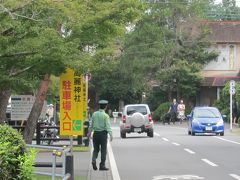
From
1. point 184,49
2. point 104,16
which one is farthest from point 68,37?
point 184,49

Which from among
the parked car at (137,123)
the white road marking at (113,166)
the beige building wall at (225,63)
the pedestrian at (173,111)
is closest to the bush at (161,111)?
the pedestrian at (173,111)

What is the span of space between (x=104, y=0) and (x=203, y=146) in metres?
10.8

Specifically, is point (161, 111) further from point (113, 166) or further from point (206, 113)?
point (113, 166)

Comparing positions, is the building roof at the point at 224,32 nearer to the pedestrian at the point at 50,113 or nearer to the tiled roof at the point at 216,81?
the tiled roof at the point at 216,81

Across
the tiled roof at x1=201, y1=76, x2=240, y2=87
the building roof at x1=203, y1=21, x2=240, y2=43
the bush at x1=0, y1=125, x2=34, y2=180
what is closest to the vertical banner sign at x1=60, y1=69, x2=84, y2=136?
the bush at x1=0, y1=125, x2=34, y2=180

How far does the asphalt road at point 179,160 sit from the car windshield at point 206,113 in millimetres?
5811

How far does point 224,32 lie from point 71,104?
45.9 m

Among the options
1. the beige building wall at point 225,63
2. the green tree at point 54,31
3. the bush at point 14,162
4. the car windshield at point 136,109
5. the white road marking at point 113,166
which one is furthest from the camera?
the beige building wall at point 225,63

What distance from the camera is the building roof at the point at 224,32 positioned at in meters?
60.8

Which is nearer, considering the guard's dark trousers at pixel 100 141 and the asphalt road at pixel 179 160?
the asphalt road at pixel 179 160

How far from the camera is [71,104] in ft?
57.3

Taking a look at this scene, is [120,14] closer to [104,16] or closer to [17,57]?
[104,16]

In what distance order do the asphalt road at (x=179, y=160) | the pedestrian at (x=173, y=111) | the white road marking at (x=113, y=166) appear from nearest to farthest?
1. the white road marking at (x=113, y=166)
2. the asphalt road at (x=179, y=160)
3. the pedestrian at (x=173, y=111)

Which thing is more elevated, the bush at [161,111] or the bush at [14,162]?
the bush at [161,111]
